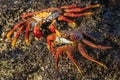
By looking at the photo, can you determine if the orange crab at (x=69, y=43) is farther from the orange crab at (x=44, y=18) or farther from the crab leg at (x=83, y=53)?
the orange crab at (x=44, y=18)

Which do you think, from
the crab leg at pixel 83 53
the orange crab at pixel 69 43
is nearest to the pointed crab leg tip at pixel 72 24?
the orange crab at pixel 69 43

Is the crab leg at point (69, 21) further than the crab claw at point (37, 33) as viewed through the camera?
Yes

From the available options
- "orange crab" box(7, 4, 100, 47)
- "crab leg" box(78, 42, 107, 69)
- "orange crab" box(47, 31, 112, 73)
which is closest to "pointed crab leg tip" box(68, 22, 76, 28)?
"orange crab" box(7, 4, 100, 47)

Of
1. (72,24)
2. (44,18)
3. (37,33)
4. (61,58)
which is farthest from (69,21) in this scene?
(61,58)

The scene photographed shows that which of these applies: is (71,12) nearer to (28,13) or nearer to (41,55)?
(28,13)

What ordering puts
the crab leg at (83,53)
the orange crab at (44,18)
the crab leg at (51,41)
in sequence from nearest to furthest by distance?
the crab leg at (83,53), the crab leg at (51,41), the orange crab at (44,18)

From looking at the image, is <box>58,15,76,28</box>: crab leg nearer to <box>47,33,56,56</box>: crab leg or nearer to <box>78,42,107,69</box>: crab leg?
<box>47,33,56,56</box>: crab leg
